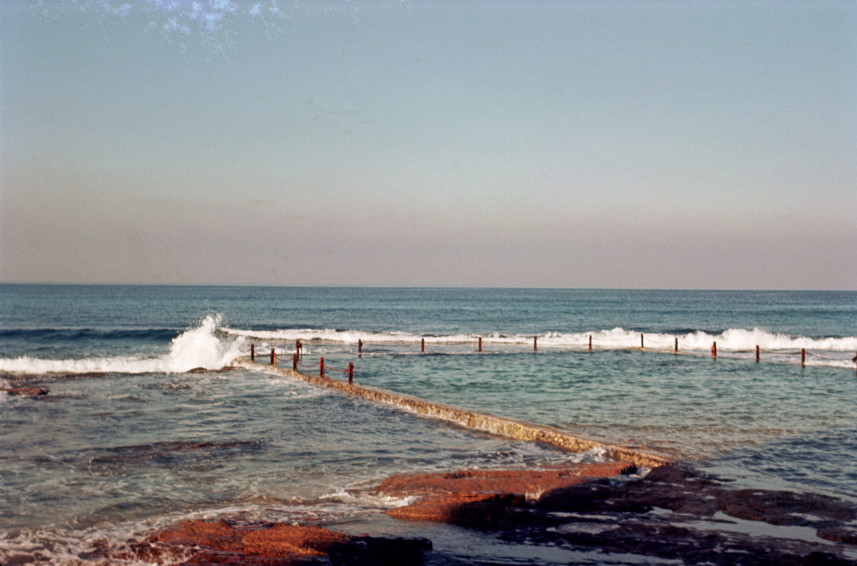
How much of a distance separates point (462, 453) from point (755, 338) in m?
44.6

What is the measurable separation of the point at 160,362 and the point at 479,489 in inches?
1006

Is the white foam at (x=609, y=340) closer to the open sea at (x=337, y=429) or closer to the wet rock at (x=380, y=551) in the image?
the open sea at (x=337, y=429)

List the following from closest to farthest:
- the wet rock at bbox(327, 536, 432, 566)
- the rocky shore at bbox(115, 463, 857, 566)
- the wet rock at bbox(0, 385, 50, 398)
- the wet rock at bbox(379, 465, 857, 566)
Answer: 1. the wet rock at bbox(327, 536, 432, 566)
2. the rocky shore at bbox(115, 463, 857, 566)
3. the wet rock at bbox(379, 465, 857, 566)
4. the wet rock at bbox(0, 385, 50, 398)

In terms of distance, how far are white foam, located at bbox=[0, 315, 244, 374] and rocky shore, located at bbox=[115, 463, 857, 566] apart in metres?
22.2

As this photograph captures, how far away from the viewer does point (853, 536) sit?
26.0ft

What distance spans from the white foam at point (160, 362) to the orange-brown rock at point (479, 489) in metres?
21.2

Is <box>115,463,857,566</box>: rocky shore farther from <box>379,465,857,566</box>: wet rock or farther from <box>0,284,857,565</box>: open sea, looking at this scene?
<box>0,284,857,565</box>: open sea

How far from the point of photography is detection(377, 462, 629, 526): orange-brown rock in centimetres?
885

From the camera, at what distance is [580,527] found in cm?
835

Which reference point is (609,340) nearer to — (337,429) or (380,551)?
(337,429)

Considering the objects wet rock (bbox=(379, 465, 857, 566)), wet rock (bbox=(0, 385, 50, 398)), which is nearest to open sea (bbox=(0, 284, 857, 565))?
wet rock (bbox=(0, 385, 50, 398))

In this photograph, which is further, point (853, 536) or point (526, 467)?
point (526, 467)

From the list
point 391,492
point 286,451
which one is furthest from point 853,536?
point 286,451

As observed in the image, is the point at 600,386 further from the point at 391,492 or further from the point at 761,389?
the point at 391,492
